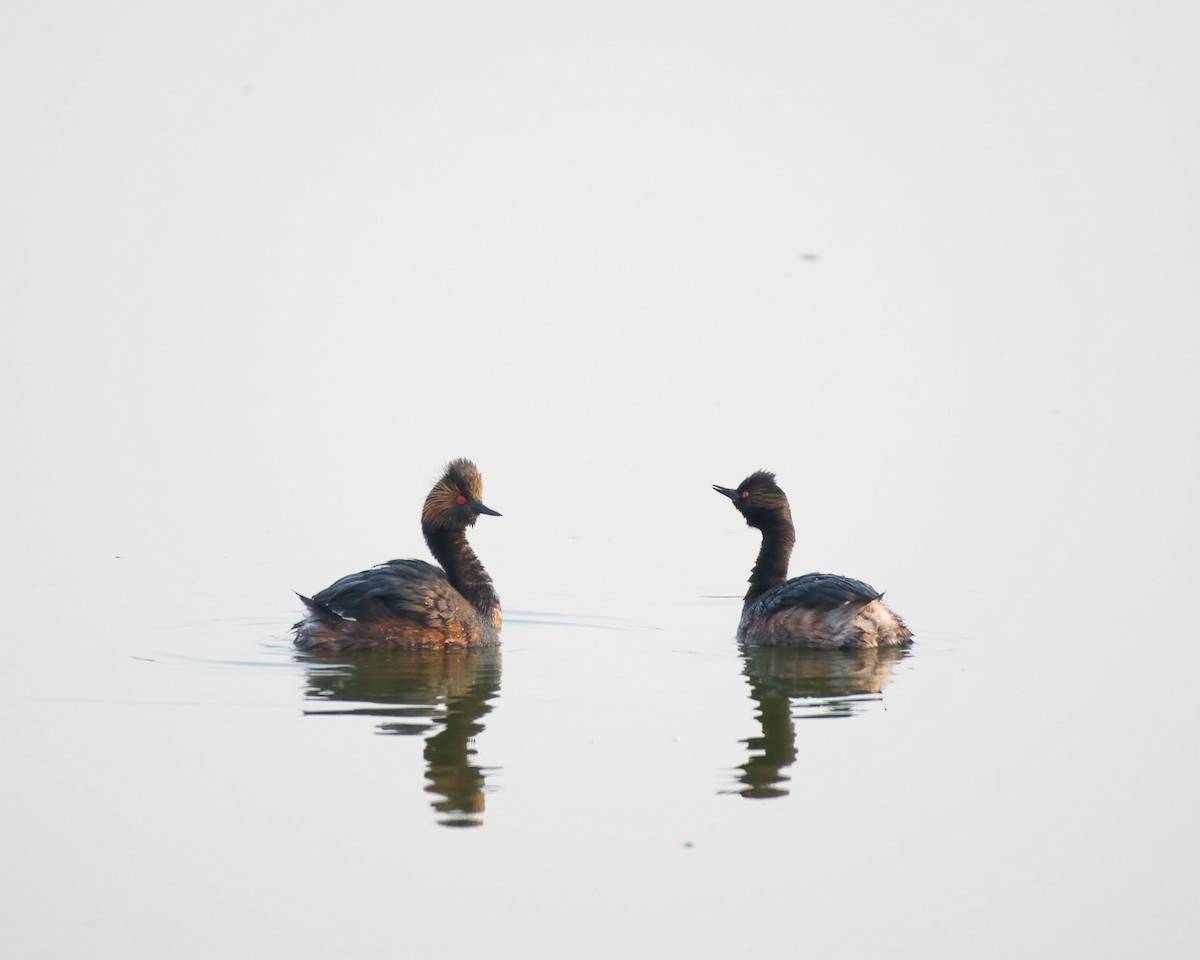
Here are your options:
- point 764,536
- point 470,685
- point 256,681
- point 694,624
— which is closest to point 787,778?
point 470,685

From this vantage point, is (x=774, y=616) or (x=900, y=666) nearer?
(x=900, y=666)

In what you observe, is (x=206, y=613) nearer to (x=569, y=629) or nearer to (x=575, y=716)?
(x=569, y=629)

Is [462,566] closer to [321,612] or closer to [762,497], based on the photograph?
[321,612]

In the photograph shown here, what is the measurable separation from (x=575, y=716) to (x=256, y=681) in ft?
7.96

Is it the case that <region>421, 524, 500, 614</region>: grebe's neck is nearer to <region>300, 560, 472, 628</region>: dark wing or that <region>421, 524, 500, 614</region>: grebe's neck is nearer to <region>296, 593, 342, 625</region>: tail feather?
<region>300, 560, 472, 628</region>: dark wing

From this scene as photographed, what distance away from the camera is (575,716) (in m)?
11.6

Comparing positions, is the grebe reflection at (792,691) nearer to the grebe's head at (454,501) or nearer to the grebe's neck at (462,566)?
the grebe's neck at (462,566)

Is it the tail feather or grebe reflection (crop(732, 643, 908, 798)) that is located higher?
the tail feather

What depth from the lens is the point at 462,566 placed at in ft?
49.4

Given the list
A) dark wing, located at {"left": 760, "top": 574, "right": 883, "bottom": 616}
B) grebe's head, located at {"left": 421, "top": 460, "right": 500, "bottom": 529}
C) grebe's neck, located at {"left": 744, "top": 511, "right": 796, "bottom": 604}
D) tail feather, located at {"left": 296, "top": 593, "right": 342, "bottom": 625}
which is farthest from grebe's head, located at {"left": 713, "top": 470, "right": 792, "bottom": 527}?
tail feather, located at {"left": 296, "top": 593, "right": 342, "bottom": 625}

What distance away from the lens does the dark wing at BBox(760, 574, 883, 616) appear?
47.3 feet

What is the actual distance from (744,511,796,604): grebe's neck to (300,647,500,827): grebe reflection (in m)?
2.80

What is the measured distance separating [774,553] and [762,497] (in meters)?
0.51

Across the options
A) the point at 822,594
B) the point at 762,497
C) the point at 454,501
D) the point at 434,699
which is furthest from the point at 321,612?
the point at 762,497
